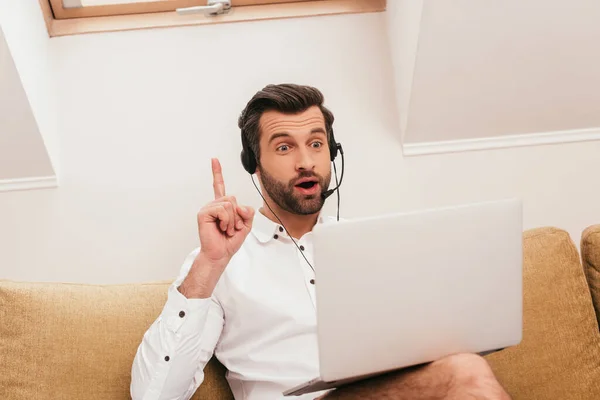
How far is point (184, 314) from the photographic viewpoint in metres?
1.47

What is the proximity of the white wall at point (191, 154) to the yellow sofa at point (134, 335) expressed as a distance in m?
0.55

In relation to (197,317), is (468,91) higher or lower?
higher

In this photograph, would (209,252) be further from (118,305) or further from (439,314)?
(439,314)

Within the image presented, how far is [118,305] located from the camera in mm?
1654

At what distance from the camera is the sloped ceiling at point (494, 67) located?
6.66 feet

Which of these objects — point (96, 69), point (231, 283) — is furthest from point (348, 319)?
point (96, 69)

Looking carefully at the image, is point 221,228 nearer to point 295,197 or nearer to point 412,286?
point 295,197

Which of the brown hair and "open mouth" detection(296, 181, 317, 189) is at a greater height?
the brown hair

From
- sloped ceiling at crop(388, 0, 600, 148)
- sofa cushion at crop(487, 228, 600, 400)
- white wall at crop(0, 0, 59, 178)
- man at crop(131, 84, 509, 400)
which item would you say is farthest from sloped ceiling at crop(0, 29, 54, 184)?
sofa cushion at crop(487, 228, 600, 400)

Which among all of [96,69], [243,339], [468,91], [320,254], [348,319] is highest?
[96,69]

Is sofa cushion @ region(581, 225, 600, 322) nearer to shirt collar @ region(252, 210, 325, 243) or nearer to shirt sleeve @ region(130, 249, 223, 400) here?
shirt collar @ region(252, 210, 325, 243)

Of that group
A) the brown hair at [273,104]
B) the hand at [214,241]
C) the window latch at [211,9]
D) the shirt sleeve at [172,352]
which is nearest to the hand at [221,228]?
the hand at [214,241]

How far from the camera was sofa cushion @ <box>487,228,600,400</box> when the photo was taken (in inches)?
63.4

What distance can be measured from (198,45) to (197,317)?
1.16 metres
